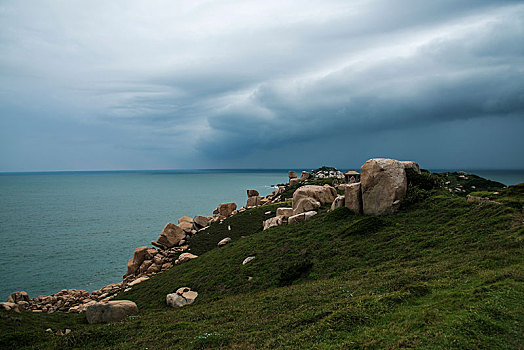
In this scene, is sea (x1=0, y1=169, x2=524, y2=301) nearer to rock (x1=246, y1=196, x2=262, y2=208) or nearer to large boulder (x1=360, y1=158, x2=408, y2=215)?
rock (x1=246, y1=196, x2=262, y2=208)

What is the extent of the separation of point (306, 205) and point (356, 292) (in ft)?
71.9

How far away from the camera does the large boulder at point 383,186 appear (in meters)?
26.5

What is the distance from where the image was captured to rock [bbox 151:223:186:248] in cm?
4763

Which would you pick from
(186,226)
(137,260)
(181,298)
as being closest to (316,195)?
(181,298)

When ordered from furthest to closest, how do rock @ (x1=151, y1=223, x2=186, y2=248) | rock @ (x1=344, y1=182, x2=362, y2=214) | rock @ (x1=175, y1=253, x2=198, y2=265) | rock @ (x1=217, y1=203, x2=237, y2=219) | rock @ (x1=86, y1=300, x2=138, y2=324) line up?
rock @ (x1=217, y1=203, x2=237, y2=219)
rock @ (x1=151, y1=223, x2=186, y2=248)
rock @ (x1=175, y1=253, x2=198, y2=265)
rock @ (x1=344, y1=182, x2=362, y2=214)
rock @ (x1=86, y1=300, x2=138, y2=324)

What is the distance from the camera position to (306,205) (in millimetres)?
35969

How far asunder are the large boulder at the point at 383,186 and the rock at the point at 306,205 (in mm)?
8677

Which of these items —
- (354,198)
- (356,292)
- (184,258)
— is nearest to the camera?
(356,292)

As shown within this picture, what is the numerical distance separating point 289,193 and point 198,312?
56.6m

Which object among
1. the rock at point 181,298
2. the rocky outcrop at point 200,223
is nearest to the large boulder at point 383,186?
the rock at point 181,298

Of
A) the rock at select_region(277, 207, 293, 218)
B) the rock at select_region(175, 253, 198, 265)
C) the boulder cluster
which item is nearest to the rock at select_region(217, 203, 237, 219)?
the boulder cluster

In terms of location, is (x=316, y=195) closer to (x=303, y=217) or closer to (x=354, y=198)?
(x=303, y=217)

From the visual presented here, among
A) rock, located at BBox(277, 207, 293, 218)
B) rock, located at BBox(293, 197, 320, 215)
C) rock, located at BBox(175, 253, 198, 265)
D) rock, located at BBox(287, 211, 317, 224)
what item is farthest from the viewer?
rock, located at BBox(277, 207, 293, 218)

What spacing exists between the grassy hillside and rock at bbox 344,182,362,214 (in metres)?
1.09
